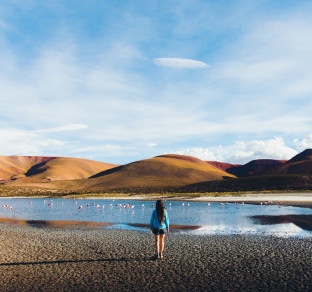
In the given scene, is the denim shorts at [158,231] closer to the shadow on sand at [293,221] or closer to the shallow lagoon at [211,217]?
the shallow lagoon at [211,217]

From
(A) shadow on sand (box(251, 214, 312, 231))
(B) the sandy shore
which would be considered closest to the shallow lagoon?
(A) shadow on sand (box(251, 214, 312, 231))

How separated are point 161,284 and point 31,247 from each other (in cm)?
1009

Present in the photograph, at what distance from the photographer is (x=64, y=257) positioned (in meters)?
15.0

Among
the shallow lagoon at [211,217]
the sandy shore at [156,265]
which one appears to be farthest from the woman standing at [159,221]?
the shallow lagoon at [211,217]

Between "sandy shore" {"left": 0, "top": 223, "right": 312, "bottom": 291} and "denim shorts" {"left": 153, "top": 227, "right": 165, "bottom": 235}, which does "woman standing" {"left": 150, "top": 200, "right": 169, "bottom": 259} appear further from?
"sandy shore" {"left": 0, "top": 223, "right": 312, "bottom": 291}

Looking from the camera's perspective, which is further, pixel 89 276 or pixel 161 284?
pixel 89 276

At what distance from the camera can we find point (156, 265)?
13281 millimetres

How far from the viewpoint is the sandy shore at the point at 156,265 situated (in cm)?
1069

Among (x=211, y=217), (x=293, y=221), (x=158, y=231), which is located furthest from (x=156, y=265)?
(x=211, y=217)

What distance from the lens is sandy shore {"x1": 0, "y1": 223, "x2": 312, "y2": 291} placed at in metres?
10.7

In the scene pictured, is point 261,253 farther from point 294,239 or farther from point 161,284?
point 161,284

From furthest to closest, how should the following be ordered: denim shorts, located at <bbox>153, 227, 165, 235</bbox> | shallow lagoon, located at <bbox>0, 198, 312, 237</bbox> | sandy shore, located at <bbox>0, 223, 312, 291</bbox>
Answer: shallow lagoon, located at <bbox>0, 198, 312, 237</bbox> < denim shorts, located at <bbox>153, 227, 165, 235</bbox> < sandy shore, located at <bbox>0, 223, 312, 291</bbox>

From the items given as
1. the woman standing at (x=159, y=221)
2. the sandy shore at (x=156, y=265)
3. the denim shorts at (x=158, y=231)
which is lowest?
the sandy shore at (x=156, y=265)

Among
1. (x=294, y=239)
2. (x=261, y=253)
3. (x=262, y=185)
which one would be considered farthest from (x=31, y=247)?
(x=262, y=185)
